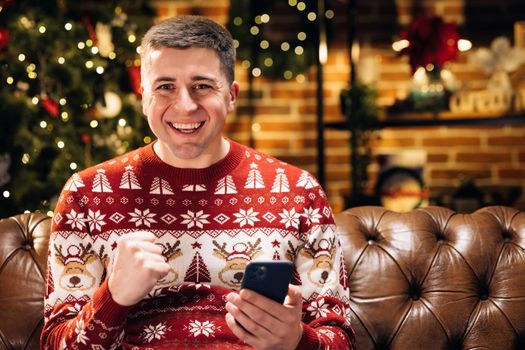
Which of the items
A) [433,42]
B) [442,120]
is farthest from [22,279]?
[433,42]

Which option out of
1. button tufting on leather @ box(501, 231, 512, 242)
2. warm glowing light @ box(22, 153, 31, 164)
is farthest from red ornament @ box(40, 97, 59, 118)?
button tufting on leather @ box(501, 231, 512, 242)

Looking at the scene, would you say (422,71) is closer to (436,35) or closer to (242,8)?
(436,35)

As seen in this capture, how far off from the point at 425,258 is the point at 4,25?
7.46 ft

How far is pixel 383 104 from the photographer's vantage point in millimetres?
4305

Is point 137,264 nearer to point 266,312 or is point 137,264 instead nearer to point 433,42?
point 266,312

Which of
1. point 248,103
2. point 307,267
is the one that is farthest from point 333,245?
point 248,103

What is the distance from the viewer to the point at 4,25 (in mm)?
3520

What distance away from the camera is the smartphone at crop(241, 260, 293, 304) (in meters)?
1.35

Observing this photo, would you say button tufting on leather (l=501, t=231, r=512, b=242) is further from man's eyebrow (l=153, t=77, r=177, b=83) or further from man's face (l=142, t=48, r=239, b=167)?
man's eyebrow (l=153, t=77, r=177, b=83)

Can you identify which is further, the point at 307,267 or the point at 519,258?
the point at 519,258

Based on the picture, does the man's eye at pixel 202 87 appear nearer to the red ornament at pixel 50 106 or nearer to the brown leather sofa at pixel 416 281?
the brown leather sofa at pixel 416 281

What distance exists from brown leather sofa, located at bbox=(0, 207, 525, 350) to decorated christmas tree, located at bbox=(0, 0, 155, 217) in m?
1.15

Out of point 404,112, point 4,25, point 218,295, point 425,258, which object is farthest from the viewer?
point 404,112

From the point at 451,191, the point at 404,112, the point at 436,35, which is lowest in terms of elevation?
the point at 451,191
